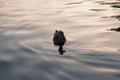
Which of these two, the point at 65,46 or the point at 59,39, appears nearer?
the point at 65,46

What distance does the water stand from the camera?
9.34m

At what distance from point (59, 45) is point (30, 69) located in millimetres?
2773

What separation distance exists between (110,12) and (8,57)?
10276 mm

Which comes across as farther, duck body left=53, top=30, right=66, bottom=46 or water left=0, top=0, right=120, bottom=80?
duck body left=53, top=30, right=66, bottom=46

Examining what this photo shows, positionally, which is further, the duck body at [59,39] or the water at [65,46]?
the duck body at [59,39]

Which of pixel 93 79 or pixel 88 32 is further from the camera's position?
pixel 88 32

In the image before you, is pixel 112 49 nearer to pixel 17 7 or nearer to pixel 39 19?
pixel 39 19

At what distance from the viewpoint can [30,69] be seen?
32.2ft

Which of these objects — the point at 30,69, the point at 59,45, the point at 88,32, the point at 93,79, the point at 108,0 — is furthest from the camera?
the point at 108,0

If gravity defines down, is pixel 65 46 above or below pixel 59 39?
below

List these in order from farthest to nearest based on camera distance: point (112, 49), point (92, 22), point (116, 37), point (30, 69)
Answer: point (92, 22)
point (116, 37)
point (112, 49)
point (30, 69)

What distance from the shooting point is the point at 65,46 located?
1197cm

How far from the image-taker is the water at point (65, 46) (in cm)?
934

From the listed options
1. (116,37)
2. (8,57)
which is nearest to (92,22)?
(116,37)
